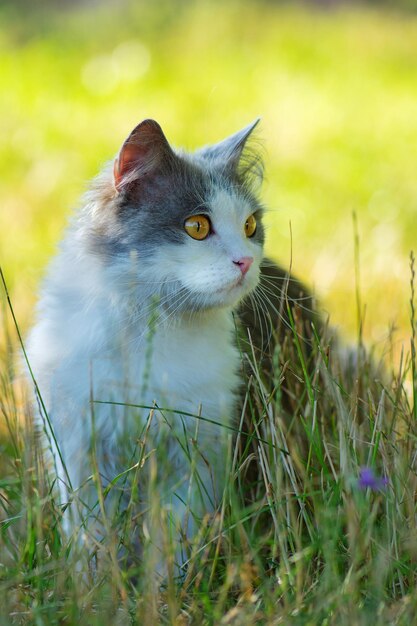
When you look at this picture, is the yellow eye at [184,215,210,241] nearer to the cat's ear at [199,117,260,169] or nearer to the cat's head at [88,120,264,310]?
the cat's head at [88,120,264,310]

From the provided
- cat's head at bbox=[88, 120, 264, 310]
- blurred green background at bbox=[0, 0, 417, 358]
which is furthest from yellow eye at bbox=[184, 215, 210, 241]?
blurred green background at bbox=[0, 0, 417, 358]

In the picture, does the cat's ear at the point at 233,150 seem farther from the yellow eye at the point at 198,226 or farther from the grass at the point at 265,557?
the grass at the point at 265,557

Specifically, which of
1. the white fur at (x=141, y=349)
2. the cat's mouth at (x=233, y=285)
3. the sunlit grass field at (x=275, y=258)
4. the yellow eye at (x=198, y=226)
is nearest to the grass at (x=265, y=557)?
the sunlit grass field at (x=275, y=258)

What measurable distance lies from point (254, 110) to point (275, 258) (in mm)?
3709

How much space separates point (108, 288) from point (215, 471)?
54 cm

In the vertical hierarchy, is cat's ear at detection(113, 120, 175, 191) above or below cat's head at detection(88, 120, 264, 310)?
above

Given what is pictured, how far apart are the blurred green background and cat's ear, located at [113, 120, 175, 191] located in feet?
4.41

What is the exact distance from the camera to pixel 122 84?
700 centimetres

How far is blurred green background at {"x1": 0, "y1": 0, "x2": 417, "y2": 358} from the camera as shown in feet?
A: 15.3

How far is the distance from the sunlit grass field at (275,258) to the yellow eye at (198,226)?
1.18 feet

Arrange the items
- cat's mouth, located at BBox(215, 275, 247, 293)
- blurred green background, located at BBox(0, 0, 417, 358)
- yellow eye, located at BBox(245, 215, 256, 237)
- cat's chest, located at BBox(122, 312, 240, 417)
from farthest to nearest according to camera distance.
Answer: blurred green background, located at BBox(0, 0, 417, 358), yellow eye, located at BBox(245, 215, 256, 237), cat's chest, located at BBox(122, 312, 240, 417), cat's mouth, located at BBox(215, 275, 247, 293)

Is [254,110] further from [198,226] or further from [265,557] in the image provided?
[265,557]

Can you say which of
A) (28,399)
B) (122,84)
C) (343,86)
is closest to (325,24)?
(343,86)

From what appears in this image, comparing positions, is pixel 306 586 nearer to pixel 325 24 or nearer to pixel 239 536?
pixel 239 536
